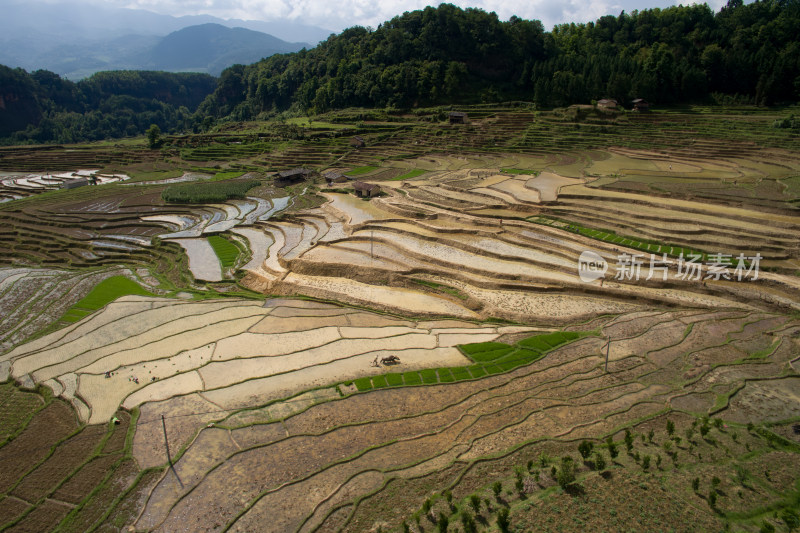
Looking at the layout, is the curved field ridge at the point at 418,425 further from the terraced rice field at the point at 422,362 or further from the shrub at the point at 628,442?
the shrub at the point at 628,442

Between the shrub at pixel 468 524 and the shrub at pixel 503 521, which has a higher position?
the shrub at pixel 503 521

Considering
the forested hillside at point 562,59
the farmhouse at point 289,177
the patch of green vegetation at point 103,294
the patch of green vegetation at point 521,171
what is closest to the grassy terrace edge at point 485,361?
the patch of green vegetation at point 103,294

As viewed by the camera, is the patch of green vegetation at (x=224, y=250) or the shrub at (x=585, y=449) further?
the patch of green vegetation at (x=224, y=250)

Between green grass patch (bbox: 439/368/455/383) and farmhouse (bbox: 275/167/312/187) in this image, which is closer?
green grass patch (bbox: 439/368/455/383)

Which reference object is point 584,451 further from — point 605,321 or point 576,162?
point 576,162

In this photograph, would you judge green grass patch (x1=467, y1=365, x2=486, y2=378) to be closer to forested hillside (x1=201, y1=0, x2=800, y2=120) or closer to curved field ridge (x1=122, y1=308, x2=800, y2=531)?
curved field ridge (x1=122, y1=308, x2=800, y2=531)

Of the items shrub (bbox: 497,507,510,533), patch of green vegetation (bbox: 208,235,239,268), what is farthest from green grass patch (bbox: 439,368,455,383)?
patch of green vegetation (bbox: 208,235,239,268)
